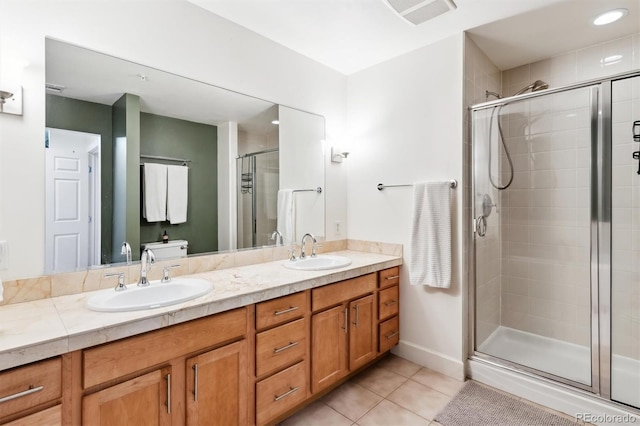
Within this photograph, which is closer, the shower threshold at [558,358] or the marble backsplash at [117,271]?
the marble backsplash at [117,271]

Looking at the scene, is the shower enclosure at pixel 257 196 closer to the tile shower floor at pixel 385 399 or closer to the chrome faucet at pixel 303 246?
the chrome faucet at pixel 303 246

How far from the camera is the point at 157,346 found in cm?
128

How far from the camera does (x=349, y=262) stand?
2.33 m

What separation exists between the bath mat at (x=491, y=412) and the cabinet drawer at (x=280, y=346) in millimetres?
955

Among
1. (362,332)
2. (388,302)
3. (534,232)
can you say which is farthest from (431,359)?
(534,232)

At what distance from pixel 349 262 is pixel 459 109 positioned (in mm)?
1384

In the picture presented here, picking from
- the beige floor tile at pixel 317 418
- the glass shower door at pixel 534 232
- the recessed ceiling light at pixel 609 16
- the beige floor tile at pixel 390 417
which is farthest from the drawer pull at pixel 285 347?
the recessed ceiling light at pixel 609 16

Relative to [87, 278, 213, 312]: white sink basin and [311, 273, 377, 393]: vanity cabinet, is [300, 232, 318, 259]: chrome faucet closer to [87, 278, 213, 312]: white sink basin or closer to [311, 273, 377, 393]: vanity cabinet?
[311, 273, 377, 393]: vanity cabinet

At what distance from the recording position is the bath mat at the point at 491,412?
1849 millimetres

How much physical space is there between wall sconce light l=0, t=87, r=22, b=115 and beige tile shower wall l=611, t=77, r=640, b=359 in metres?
3.23

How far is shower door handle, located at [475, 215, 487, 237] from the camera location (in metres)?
2.47

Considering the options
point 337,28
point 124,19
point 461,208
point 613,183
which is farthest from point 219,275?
point 613,183

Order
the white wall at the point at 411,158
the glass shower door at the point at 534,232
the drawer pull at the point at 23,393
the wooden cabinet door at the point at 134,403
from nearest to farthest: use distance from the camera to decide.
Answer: the drawer pull at the point at 23,393, the wooden cabinet door at the point at 134,403, the glass shower door at the point at 534,232, the white wall at the point at 411,158

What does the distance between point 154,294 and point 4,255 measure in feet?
2.08
